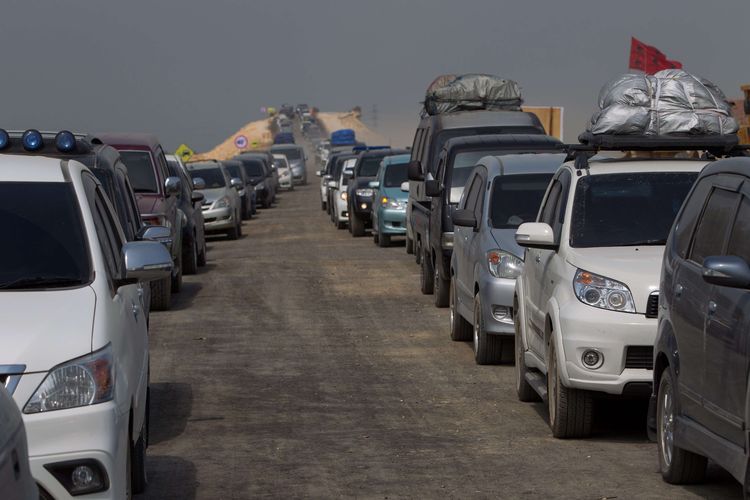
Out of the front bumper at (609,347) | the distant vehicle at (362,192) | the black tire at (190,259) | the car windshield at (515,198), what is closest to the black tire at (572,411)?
the front bumper at (609,347)

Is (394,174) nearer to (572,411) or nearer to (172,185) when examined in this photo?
A: (172,185)

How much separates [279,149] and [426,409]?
2780 inches

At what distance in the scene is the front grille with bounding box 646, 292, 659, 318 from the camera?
375 inches

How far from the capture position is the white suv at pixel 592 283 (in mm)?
9523

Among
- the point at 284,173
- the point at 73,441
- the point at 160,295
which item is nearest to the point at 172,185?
the point at 160,295

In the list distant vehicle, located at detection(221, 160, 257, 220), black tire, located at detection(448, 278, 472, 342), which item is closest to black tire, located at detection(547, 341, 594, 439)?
black tire, located at detection(448, 278, 472, 342)

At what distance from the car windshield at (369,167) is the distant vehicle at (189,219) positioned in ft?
32.1

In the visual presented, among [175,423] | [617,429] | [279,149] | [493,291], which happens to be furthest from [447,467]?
[279,149]

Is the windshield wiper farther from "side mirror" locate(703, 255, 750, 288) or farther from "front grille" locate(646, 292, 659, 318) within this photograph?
"front grille" locate(646, 292, 659, 318)

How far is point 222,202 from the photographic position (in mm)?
31953

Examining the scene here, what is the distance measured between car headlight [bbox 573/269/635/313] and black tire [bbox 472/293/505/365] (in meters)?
3.41

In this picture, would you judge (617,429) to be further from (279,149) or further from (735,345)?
(279,149)

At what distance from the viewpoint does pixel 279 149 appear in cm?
8125

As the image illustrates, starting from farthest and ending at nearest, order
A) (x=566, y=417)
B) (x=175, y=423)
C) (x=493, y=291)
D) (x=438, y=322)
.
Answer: (x=438, y=322) < (x=493, y=291) < (x=175, y=423) < (x=566, y=417)
